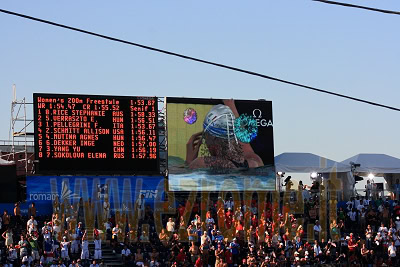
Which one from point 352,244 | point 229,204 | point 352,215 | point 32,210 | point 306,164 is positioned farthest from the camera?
point 306,164

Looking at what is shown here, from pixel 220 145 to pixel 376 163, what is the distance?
8.19 meters

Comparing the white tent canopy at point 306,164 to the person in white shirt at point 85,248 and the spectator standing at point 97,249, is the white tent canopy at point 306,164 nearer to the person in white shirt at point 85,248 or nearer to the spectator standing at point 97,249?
the spectator standing at point 97,249

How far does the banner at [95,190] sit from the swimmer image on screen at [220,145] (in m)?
1.09

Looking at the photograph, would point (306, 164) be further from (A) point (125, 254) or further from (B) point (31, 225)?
(B) point (31, 225)

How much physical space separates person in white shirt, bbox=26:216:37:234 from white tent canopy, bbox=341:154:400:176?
1592 cm

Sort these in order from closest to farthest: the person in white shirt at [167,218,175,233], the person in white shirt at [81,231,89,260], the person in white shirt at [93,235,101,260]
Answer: the person in white shirt at [81,231,89,260] < the person in white shirt at [93,235,101,260] < the person in white shirt at [167,218,175,233]

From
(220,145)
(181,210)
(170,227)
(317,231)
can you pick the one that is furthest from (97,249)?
(317,231)

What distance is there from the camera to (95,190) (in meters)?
39.3

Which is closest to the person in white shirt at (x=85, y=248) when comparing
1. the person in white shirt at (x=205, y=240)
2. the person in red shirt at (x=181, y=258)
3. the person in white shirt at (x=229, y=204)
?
the person in red shirt at (x=181, y=258)

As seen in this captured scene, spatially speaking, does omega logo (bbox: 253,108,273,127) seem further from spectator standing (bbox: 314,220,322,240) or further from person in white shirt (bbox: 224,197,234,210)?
spectator standing (bbox: 314,220,322,240)

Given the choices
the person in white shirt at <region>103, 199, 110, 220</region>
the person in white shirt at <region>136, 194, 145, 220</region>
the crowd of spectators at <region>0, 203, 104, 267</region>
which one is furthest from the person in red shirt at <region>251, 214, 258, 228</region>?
the crowd of spectators at <region>0, 203, 104, 267</region>

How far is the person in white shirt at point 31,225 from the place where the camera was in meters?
35.1

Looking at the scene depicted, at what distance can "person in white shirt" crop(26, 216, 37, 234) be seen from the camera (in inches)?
1381

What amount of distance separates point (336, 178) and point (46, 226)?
15.2 metres
